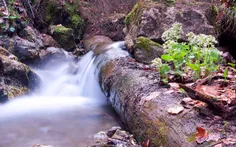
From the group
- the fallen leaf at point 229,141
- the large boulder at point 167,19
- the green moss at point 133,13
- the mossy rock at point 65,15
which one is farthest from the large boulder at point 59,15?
the fallen leaf at point 229,141

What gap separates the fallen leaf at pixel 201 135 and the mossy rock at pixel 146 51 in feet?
8.83

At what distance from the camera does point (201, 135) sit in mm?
1591

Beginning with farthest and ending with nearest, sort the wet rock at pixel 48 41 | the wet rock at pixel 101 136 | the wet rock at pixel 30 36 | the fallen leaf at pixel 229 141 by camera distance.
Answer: the wet rock at pixel 48 41 → the wet rock at pixel 30 36 → the wet rock at pixel 101 136 → the fallen leaf at pixel 229 141

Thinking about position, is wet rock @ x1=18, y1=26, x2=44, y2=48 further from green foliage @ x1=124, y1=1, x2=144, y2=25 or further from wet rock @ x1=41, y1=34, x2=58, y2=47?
green foliage @ x1=124, y1=1, x2=144, y2=25

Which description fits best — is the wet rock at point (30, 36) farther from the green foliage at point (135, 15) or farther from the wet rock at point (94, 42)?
the green foliage at point (135, 15)

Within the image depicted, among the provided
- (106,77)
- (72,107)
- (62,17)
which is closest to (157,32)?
(106,77)

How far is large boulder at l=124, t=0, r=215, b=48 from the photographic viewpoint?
523 centimetres

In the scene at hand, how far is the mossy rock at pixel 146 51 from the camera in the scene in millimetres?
4285

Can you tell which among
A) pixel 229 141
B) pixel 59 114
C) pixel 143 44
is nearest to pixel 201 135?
pixel 229 141

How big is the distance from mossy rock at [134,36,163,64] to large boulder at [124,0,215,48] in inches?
27.9

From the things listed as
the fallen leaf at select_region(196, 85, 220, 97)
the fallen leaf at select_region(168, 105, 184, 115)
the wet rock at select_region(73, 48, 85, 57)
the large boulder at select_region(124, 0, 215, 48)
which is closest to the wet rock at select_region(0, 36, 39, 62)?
the wet rock at select_region(73, 48, 85, 57)

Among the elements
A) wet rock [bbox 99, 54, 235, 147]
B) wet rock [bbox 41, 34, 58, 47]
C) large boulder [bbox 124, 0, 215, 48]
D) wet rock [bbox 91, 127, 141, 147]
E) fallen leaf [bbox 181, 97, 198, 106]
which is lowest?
wet rock [bbox 91, 127, 141, 147]

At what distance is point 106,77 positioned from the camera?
392cm

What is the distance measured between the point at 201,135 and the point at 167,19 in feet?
13.9
